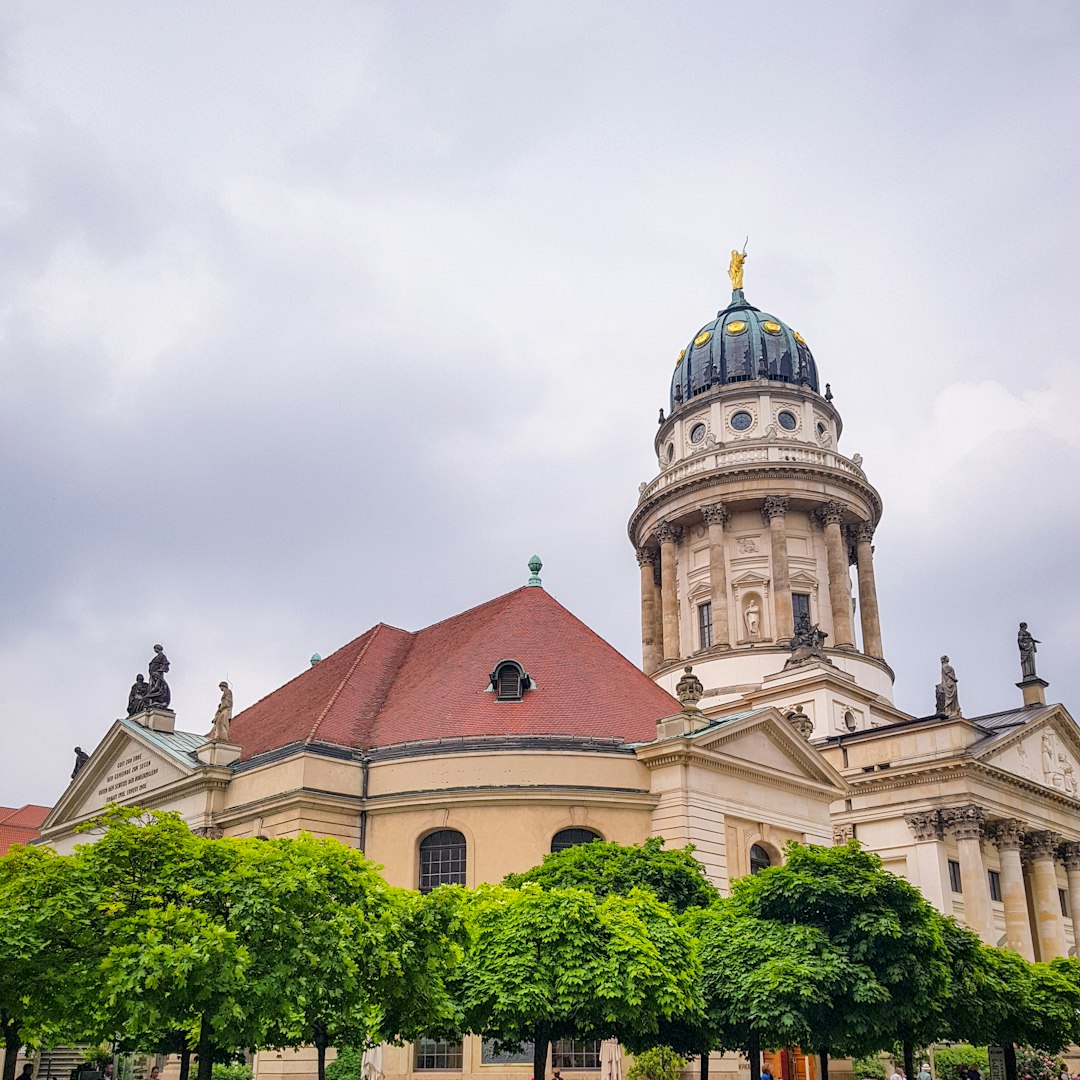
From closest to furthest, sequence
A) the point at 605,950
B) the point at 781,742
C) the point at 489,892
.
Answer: the point at 605,950, the point at 489,892, the point at 781,742

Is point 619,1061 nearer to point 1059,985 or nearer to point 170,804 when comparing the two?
point 1059,985

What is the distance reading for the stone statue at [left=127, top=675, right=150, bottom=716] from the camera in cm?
4697

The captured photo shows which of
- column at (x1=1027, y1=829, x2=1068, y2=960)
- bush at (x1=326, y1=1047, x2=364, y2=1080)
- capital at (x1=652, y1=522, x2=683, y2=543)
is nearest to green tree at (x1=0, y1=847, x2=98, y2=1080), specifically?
bush at (x1=326, y1=1047, x2=364, y2=1080)

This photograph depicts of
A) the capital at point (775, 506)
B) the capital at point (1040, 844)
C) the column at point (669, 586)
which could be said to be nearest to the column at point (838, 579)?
the capital at point (775, 506)

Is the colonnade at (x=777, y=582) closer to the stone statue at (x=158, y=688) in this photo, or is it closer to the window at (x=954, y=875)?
the window at (x=954, y=875)

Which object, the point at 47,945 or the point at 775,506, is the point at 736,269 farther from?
the point at 47,945

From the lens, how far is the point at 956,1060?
43688 millimetres

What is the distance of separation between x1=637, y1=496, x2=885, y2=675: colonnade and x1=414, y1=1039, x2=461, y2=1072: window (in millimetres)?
33358

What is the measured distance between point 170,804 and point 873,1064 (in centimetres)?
2533

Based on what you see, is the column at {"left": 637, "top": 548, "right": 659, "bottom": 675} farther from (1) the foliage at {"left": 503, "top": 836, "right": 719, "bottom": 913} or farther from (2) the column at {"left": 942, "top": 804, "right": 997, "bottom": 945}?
(1) the foliage at {"left": 503, "top": 836, "right": 719, "bottom": 913}

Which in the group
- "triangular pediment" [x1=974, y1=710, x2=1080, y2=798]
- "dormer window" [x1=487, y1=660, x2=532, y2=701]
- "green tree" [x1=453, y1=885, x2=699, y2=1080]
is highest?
"triangular pediment" [x1=974, y1=710, x2=1080, y2=798]

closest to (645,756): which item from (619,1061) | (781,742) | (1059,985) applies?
(781,742)

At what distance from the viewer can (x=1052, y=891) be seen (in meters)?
55.3

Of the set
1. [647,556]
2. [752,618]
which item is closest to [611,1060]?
[752,618]
